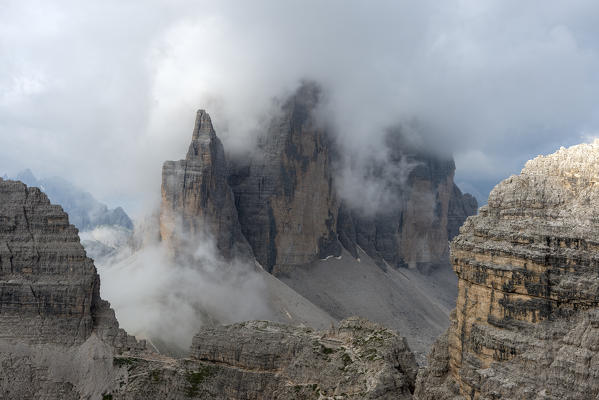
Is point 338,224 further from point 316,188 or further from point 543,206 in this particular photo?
point 543,206

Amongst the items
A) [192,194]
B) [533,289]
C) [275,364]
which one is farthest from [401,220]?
[533,289]

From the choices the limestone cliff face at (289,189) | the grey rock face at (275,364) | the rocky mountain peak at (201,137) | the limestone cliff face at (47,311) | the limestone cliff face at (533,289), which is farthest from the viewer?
the limestone cliff face at (289,189)

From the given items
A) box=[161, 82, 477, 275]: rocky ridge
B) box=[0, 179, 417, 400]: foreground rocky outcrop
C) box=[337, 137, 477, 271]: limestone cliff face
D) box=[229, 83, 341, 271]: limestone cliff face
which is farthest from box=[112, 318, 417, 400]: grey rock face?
box=[337, 137, 477, 271]: limestone cliff face

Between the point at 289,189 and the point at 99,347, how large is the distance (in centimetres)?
8631

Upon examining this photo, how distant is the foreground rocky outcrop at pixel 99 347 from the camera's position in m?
59.5

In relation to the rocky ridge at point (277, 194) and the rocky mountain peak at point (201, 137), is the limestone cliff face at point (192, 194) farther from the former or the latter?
the rocky ridge at point (277, 194)

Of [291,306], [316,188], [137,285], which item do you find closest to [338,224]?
[316,188]

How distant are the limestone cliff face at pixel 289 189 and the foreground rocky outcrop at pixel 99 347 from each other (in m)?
72.9

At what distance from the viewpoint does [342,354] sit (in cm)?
6000

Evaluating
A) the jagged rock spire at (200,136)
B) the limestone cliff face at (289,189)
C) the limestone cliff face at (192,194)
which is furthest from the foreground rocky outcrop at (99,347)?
the limestone cliff face at (289,189)

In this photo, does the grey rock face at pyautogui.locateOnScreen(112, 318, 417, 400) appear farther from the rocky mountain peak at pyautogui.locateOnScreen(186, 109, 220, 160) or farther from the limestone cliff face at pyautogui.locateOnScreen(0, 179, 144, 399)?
the rocky mountain peak at pyautogui.locateOnScreen(186, 109, 220, 160)

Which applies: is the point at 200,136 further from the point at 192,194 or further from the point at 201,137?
the point at 192,194

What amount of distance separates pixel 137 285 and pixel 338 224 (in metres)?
83.6

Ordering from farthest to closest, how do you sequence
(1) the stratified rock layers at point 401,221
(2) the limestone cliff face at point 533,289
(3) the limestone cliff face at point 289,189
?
(1) the stratified rock layers at point 401,221 < (3) the limestone cliff face at point 289,189 < (2) the limestone cliff face at point 533,289
